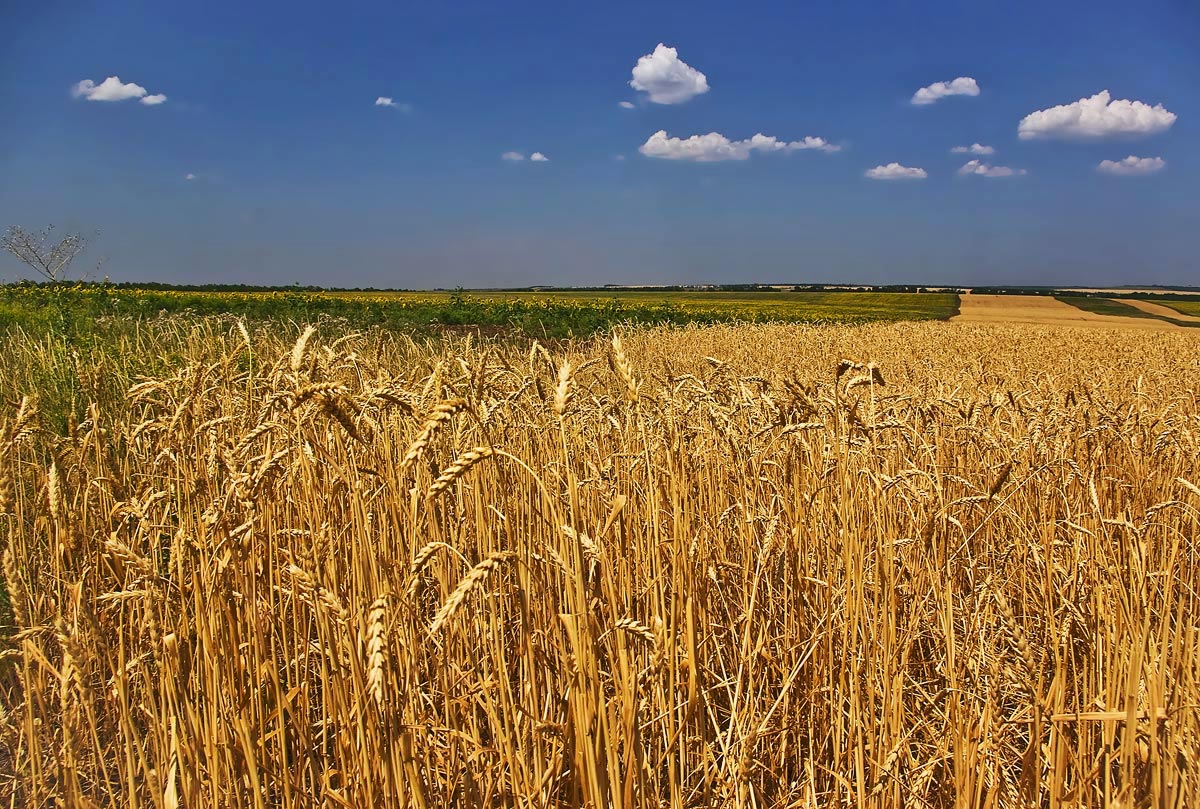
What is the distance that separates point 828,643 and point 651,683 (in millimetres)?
606

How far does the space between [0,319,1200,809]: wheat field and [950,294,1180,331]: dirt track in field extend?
36641mm

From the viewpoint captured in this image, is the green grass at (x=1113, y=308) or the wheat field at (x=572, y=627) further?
the green grass at (x=1113, y=308)

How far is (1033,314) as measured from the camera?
44.4m

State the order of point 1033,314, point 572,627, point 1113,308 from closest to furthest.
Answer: point 572,627 < point 1033,314 < point 1113,308

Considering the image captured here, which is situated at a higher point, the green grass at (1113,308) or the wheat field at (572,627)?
the green grass at (1113,308)

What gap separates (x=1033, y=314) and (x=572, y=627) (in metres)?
50.7

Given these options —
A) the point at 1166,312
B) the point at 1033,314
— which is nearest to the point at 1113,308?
the point at 1166,312

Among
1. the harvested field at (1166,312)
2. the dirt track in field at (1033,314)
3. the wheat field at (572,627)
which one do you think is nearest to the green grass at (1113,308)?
the harvested field at (1166,312)

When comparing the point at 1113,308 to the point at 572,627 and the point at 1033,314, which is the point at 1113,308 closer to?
the point at 1033,314

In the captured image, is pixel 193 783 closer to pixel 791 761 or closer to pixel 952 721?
pixel 791 761

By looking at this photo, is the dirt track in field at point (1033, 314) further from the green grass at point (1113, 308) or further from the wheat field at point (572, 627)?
the wheat field at point (572, 627)

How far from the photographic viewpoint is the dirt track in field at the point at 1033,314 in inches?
1467

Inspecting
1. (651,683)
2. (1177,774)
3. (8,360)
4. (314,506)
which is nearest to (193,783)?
(314,506)

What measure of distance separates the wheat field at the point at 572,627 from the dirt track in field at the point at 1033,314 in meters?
36.6
